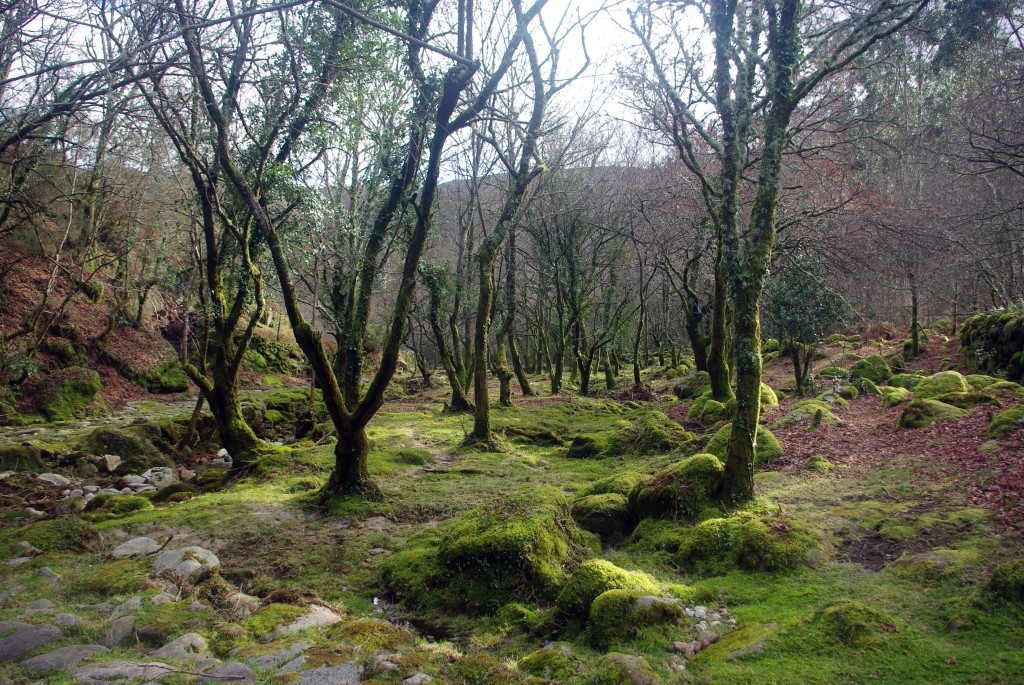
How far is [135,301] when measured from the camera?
2566cm

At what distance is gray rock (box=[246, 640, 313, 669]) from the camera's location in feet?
12.2

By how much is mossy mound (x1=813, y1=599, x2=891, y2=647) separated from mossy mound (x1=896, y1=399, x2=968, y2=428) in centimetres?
733

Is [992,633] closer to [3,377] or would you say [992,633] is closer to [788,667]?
[788,667]

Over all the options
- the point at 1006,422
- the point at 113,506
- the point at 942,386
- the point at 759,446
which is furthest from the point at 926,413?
the point at 113,506

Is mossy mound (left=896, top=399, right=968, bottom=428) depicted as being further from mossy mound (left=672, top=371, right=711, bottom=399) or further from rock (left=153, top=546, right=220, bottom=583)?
rock (left=153, top=546, right=220, bottom=583)

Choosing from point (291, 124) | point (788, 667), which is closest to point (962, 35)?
point (788, 667)

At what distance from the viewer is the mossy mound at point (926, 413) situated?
9.50m

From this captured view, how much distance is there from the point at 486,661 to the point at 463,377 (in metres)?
16.2

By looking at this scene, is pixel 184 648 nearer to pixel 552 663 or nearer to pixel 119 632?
pixel 119 632

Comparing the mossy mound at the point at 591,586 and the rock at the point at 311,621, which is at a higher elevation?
the mossy mound at the point at 591,586

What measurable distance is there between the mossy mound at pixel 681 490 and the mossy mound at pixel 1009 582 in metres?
3.03

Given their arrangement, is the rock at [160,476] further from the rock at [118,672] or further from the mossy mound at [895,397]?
the mossy mound at [895,397]

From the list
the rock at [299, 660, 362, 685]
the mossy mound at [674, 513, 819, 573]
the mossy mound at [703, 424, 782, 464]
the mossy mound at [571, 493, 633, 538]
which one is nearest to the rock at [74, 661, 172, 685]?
the rock at [299, 660, 362, 685]

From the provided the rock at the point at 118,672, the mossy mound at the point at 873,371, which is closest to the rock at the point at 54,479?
the rock at the point at 118,672
